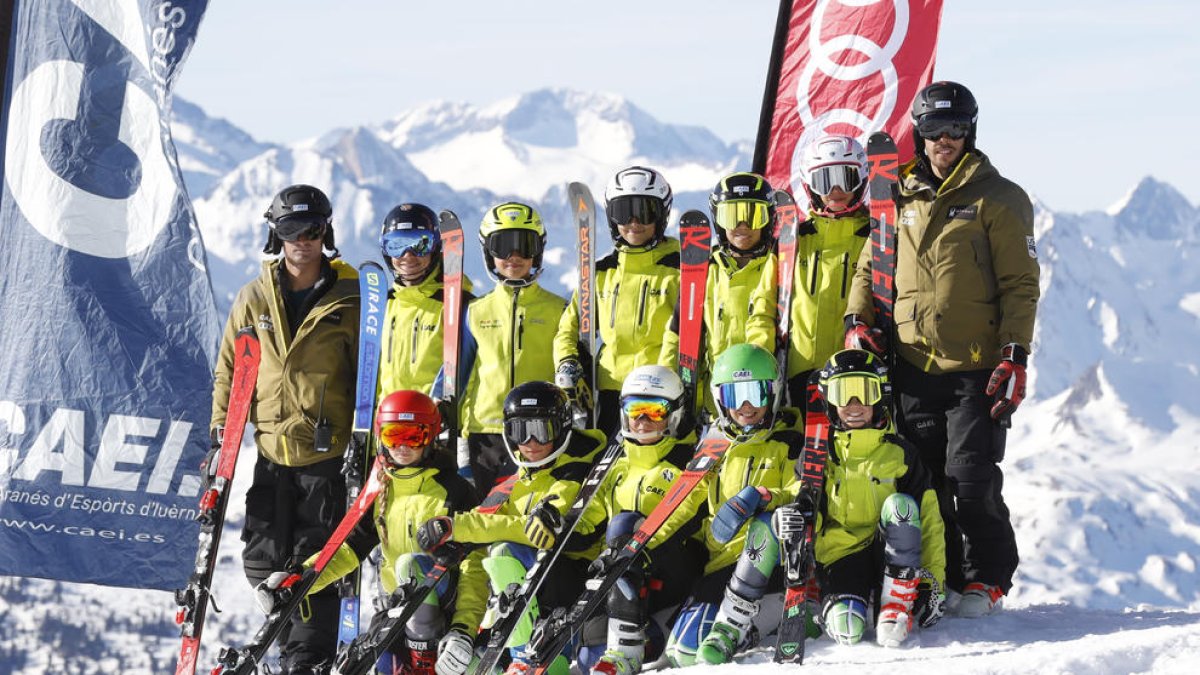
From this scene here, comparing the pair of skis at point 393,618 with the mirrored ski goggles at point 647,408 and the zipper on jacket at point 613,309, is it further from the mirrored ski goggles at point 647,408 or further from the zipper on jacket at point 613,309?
the zipper on jacket at point 613,309

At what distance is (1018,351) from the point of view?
8.52 m

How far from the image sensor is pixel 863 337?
28.6ft

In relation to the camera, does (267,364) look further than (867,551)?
Yes

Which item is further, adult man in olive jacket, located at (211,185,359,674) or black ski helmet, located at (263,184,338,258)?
black ski helmet, located at (263,184,338,258)

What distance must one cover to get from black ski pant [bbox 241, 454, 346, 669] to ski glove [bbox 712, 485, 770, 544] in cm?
269

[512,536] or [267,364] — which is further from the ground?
[267,364]

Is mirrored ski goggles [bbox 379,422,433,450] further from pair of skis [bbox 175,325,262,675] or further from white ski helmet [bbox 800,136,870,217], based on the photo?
white ski helmet [bbox 800,136,870,217]

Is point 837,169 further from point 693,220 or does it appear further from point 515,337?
point 515,337

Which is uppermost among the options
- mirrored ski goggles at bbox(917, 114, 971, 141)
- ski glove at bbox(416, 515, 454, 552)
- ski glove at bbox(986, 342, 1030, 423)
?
mirrored ski goggles at bbox(917, 114, 971, 141)

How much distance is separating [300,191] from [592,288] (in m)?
2.03

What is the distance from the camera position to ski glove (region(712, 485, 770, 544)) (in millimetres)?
8289

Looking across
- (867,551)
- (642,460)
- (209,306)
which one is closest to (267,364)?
(209,306)

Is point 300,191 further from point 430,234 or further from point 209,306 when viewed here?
point 209,306

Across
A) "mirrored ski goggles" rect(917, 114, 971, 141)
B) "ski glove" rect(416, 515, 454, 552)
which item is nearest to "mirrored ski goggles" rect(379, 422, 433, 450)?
"ski glove" rect(416, 515, 454, 552)
